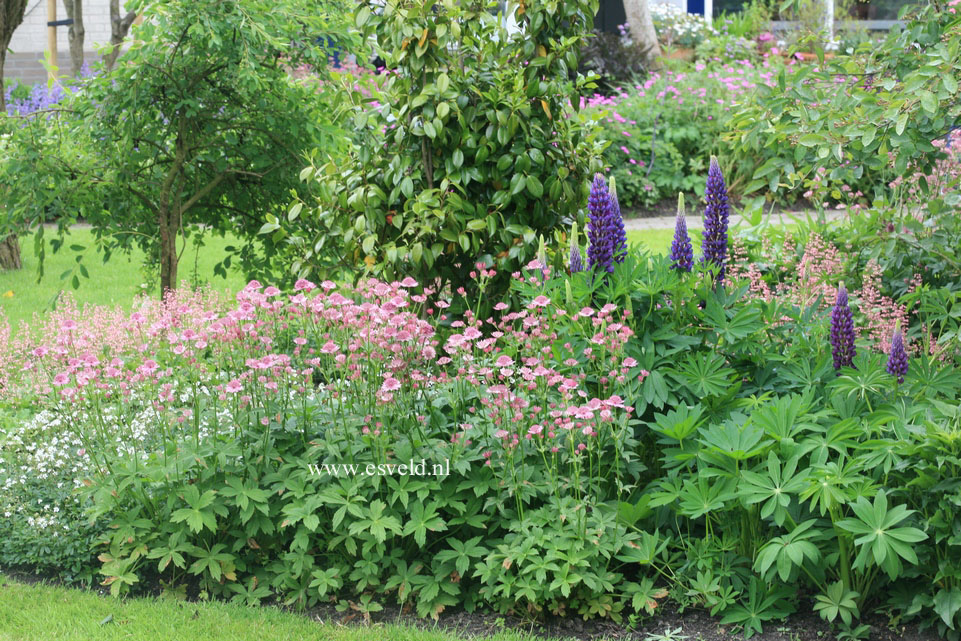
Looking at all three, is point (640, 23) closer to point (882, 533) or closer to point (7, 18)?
point (7, 18)

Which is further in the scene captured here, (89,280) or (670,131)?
(670,131)

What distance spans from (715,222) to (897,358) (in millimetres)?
866

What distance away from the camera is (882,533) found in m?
2.60

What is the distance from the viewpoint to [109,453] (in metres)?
3.45

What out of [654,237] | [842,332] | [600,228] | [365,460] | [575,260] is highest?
[600,228]

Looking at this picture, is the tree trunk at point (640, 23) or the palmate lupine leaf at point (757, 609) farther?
the tree trunk at point (640, 23)

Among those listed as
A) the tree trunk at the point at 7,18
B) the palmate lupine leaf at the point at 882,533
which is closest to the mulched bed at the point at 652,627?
the palmate lupine leaf at the point at 882,533

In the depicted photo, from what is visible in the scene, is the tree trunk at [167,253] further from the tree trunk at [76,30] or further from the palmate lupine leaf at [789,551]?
the tree trunk at [76,30]

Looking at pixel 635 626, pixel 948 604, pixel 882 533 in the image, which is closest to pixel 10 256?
pixel 635 626

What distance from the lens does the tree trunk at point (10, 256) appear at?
791 centimetres

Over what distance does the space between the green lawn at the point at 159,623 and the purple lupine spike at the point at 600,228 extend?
138 centimetres

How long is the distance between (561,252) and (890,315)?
4.93 ft

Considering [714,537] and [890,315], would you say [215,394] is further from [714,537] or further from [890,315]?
[890,315]

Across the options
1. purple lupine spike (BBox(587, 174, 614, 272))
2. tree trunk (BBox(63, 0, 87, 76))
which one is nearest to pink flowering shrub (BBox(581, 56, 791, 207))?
tree trunk (BBox(63, 0, 87, 76))
